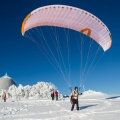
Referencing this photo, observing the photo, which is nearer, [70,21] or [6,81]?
[70,21]

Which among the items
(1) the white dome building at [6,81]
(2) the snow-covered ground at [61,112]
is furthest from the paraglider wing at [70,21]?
(1) the white dome building at [6,81]

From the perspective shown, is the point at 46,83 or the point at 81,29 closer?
the point at 81,29

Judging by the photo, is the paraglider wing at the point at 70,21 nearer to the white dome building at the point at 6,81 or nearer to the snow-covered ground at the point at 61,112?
the snow-covered ground at the point at 61,112

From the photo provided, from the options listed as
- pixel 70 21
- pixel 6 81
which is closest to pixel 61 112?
pixel 70 21

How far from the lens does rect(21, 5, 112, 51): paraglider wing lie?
2053 centimetres

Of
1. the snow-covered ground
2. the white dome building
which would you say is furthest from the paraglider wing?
the white dome building

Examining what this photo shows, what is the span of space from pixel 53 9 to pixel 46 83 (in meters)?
46.7

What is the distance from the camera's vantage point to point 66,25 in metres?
23.5

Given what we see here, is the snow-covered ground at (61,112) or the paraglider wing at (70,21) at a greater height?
the paraglider wing at (70,21)

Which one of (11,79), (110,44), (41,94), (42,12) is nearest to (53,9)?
(42,12)

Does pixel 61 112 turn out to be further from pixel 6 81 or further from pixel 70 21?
pixel 6 81

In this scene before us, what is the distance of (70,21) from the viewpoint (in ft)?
74.6

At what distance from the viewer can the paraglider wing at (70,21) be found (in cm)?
2053

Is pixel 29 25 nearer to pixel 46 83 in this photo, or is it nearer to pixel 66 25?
pixel 66 25
